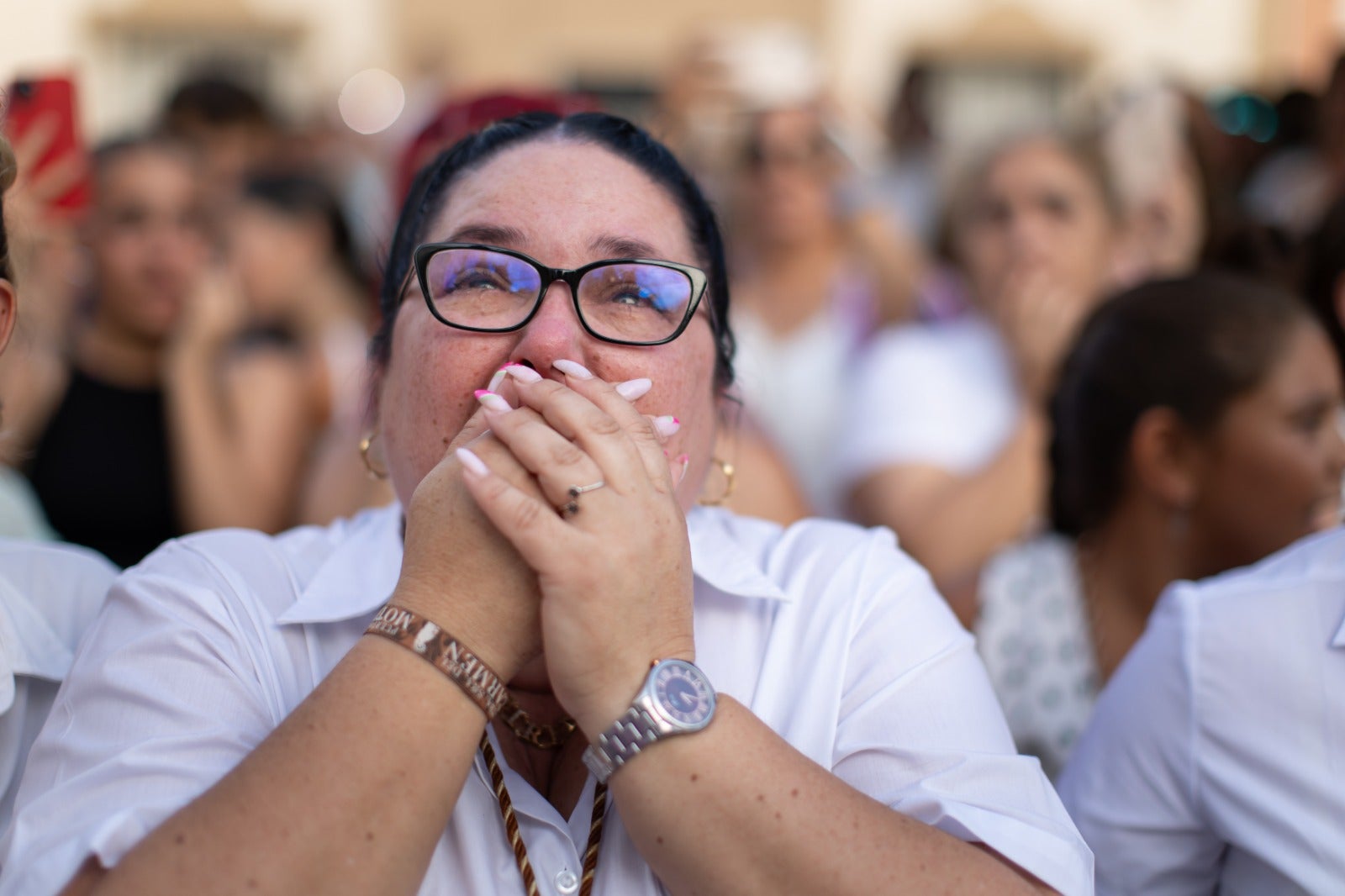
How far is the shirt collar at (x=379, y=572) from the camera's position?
1714mm

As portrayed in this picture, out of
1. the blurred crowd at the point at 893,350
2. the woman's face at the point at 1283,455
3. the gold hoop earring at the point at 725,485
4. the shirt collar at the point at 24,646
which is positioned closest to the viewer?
the shirt collar at the point at 24,646

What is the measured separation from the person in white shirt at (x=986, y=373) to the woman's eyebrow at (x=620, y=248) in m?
1.61

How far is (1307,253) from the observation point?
3068mm

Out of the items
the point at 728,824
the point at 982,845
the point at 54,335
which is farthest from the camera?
the point at 54,335

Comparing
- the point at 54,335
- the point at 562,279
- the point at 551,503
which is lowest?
the point at 54,335

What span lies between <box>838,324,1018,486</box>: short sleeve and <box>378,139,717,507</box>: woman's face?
73.1 inches

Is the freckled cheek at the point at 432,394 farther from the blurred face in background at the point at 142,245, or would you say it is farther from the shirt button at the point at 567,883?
the blurred face in background at the point at 142,245

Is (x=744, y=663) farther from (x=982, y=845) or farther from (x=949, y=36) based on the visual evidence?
(x=949, y=36)

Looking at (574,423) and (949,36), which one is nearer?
(574,423)

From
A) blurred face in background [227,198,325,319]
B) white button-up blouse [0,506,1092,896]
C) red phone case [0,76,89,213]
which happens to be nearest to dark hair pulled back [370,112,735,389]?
white button-up blouse [0,506,1092,896]

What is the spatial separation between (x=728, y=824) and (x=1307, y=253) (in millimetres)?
2422

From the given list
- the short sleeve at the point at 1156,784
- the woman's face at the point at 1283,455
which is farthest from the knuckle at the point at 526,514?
the woman's face at the point at 1283,455

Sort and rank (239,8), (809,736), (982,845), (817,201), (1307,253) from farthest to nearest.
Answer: (239,8) < (817,201) < (1307,253) < (809,736) < (982,845)

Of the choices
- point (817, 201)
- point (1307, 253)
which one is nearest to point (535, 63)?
point (817, 201)
